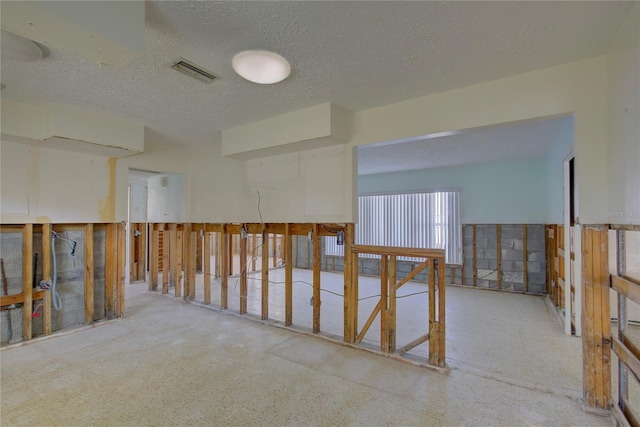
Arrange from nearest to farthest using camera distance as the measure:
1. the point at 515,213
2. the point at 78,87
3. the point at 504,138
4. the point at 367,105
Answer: the point at 78,87 < the point at 367,105 < the point at 504,138 < the point at 515,213

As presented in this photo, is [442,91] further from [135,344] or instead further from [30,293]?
[30,293]

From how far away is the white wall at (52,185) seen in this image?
123 inches

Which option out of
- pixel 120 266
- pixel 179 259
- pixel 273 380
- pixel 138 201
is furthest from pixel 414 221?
pixel 138 201

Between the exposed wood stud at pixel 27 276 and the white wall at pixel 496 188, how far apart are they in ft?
21.5

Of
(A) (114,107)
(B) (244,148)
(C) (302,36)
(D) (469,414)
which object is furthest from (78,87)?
(D) (469,414)

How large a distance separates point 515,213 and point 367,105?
4.63 meters

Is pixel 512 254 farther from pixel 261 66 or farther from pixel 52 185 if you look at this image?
pixel 52 185

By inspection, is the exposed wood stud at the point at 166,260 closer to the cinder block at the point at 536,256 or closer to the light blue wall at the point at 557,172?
the light blue wall at the point at 557,172

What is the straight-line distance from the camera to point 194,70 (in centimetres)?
226

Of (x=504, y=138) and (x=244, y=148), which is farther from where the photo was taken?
(x=504, y=138)

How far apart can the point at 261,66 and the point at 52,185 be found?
304 centimetres

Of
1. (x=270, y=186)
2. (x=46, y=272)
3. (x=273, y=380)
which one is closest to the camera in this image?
(x=273, y=380)

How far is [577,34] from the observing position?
1.85 m

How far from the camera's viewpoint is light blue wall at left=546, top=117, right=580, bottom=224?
3572mm
